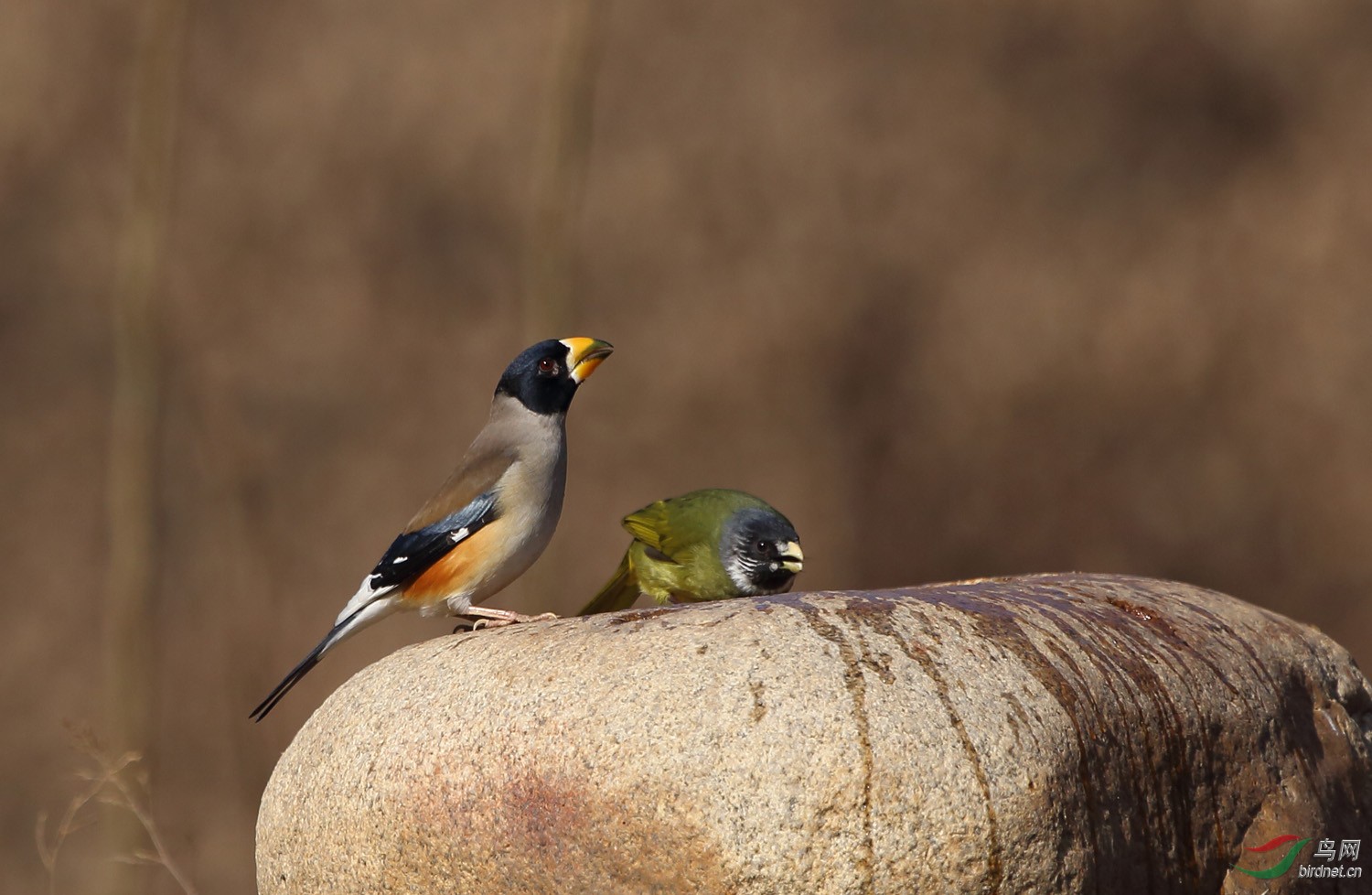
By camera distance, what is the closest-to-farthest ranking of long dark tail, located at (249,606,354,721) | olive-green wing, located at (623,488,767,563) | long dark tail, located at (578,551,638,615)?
long dark tail, located at (249,606,354,721) → olive-green wing, located at (623,488,767,563) → long dark tail, located at (578,551,638,615)

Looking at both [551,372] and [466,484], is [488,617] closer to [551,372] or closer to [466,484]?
[466,484]

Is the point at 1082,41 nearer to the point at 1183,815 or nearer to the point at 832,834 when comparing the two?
the point at 1183,815

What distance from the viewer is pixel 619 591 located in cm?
525

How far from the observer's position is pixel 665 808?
313cm

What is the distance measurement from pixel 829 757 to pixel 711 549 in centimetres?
175

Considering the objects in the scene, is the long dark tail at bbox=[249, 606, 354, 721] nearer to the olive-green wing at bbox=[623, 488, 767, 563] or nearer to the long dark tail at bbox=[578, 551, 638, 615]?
the long dark tail at bbox=[578, 551, 638, 615]

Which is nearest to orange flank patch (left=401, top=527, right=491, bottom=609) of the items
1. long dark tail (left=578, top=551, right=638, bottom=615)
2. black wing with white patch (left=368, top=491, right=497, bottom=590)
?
black wing with white patch (left=368, top=491, right=497, bottom=590)

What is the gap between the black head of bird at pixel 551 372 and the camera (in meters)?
5.18

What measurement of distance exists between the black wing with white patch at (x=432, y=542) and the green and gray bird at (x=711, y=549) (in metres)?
0.47

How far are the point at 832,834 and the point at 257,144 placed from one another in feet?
19.8

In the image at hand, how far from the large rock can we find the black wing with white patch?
0.72 metres

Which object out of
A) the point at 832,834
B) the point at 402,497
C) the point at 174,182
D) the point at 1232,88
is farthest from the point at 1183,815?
the point at 1232,88

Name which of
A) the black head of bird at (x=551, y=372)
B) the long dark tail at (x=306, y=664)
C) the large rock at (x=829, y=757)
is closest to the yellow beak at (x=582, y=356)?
the black head of bird at (x=551, y=372)

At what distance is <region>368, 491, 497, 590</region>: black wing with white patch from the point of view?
4.80 metres
